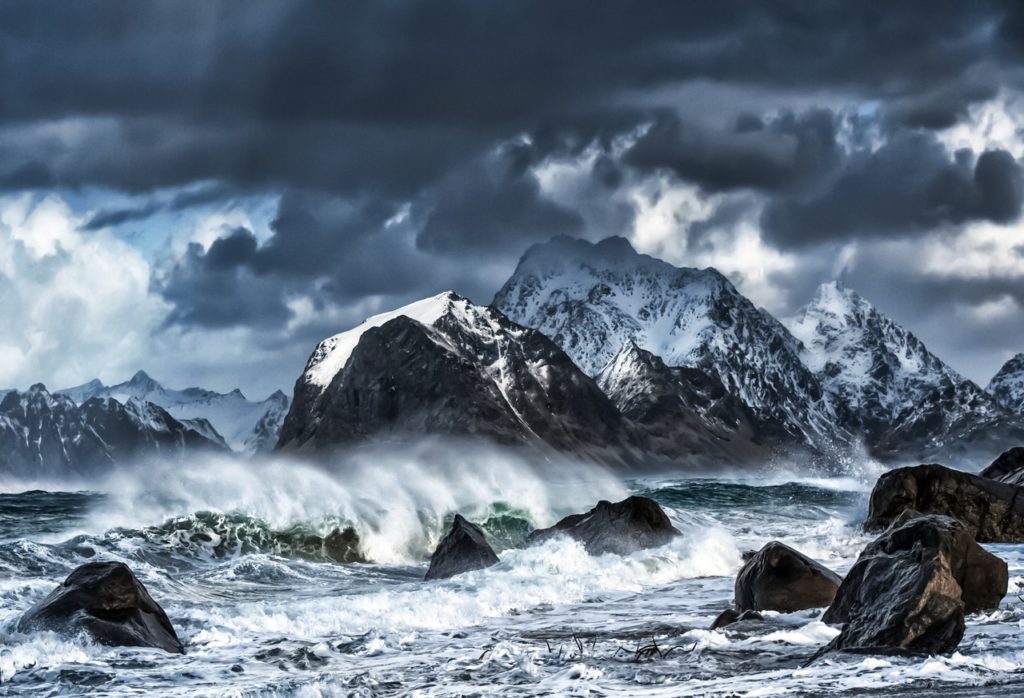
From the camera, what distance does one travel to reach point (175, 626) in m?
19.6

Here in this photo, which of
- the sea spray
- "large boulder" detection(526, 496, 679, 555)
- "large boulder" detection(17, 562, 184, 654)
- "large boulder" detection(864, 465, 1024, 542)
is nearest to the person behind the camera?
"large boulder" detection(17, 562, 184, 654)

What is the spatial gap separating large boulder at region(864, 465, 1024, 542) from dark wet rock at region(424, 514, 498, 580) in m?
11.4

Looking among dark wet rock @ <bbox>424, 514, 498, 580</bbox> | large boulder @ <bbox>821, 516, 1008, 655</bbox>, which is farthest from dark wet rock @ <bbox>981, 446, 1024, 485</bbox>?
large boulder @ <bbox>821, 516, 1008, 655</bbox>

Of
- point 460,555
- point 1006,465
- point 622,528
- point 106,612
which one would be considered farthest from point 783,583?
point 1006,465

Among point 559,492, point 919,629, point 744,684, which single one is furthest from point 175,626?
point 559,492

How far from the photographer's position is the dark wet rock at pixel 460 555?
27.8 metres

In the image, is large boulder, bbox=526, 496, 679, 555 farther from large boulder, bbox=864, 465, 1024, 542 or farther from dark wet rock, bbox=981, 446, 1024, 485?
dark wet rock, bbox=981, 446, 1024, 485

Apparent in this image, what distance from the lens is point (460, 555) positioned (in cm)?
2817

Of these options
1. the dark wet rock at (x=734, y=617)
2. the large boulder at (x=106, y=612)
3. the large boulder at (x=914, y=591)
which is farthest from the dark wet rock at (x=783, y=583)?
the large boulder at (x=106, y=612)

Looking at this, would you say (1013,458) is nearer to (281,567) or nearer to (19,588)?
(281,567)

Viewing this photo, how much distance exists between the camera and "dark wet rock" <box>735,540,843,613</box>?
1878 centimetres

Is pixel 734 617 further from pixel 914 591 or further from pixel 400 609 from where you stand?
pixel 400 609

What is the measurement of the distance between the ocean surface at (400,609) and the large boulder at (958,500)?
5.67 feet

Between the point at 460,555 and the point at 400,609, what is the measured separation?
6842 millimetres
